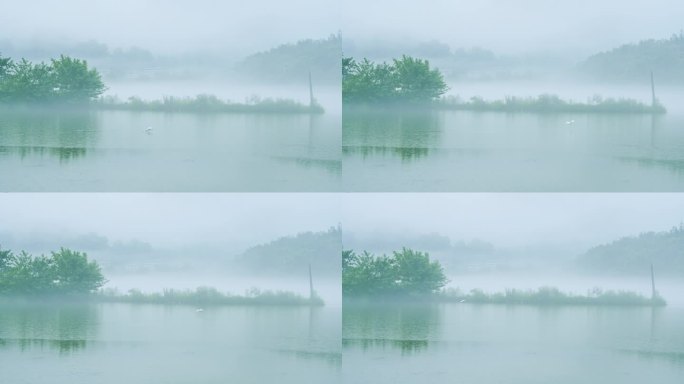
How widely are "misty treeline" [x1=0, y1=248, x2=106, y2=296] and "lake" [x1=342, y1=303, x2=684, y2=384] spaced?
5.12 ft

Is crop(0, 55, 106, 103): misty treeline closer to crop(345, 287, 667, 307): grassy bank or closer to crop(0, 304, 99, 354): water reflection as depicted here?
crop(0, 304, 99, 354): water reflection

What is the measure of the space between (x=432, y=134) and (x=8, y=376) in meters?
2.89

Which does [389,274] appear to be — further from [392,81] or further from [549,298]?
[392,81]

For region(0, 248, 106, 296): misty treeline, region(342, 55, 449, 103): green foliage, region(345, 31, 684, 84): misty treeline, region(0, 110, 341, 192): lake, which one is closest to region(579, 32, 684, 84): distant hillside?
region(345, 31, 684, 84): misty treeline

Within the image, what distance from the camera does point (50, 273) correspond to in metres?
5.11

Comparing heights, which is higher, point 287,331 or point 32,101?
point 32,101

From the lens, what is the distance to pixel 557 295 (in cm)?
498

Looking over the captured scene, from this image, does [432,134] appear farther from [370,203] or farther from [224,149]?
[224,149]

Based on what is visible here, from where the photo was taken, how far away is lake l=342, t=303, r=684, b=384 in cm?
491

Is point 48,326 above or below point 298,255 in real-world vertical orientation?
below

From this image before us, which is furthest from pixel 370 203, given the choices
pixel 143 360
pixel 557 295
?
pixel 143 360

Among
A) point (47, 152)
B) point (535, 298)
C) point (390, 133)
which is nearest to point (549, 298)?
point (535, 298)

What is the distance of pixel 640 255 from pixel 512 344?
0.91 meters

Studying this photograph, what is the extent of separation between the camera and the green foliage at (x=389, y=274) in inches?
197
